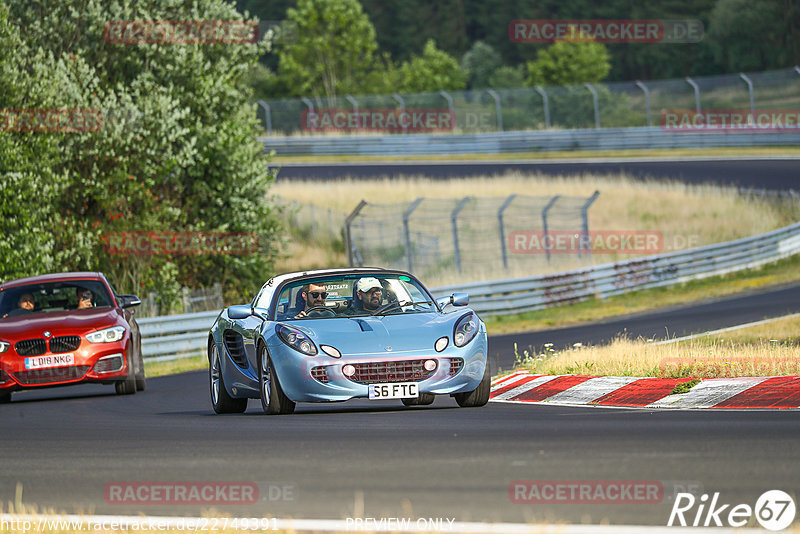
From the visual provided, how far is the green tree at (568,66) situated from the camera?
81.2 metres

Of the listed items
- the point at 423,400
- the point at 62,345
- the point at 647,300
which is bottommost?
the point at 647,300

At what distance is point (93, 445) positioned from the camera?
9.45 metres

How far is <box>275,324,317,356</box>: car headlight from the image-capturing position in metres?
10.7

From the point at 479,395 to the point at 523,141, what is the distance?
44995 mm

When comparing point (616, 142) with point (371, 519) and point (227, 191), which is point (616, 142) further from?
point (371, 519)

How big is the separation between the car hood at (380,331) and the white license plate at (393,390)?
276 millimetres

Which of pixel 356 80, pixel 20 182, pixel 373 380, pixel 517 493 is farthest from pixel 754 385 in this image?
pixel 356 80

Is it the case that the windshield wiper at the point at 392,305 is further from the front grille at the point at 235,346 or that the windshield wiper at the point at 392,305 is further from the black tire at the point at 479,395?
the front grille at the point at 235,346

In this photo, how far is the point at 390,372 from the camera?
1067cm

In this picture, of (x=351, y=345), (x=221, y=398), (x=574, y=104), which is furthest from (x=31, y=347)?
(x=574, y=104)

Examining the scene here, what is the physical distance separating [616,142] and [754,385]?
4442cm

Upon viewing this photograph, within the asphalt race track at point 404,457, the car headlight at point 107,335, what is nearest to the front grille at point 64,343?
the car headlight at point 107,335

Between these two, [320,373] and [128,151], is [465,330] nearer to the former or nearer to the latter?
[320,373]

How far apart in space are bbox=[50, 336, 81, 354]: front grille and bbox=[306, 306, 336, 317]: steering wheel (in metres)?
4.39
